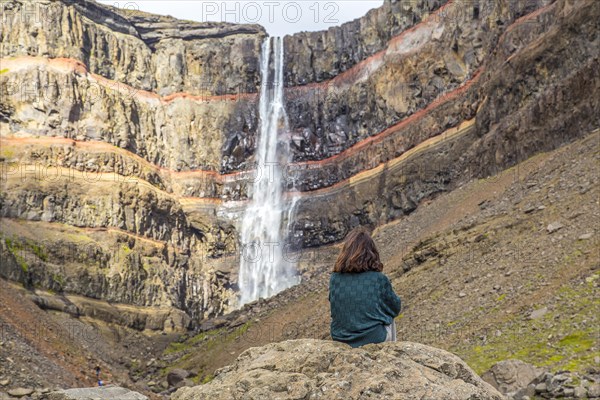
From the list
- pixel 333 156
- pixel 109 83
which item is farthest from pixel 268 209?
pixel 109 83

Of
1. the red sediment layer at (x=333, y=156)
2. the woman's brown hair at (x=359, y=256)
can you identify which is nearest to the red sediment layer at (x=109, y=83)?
Answer: the red sediment layer at (x=333, y=156)

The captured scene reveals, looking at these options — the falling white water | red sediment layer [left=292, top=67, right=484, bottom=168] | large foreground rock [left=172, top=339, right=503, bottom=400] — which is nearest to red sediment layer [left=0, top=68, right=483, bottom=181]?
red sediment layer [left=292, top=67, right=484, bottom=168]

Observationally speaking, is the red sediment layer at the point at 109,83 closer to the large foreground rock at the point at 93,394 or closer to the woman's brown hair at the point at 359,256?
the large foreground rock at the point at 93,394

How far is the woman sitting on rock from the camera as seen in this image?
6270 millimetres

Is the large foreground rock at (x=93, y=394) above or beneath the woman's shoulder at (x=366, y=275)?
beneath

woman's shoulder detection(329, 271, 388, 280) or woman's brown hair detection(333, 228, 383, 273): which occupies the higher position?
woman's brown hair detection(333, 228, 383, 273)

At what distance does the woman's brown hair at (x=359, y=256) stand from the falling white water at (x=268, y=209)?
50.6 metres

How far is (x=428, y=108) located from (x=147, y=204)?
2787 centimetres

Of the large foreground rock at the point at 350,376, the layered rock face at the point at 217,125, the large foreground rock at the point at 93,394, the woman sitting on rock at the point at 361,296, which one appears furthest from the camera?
the layered rock face at the point at 217,125

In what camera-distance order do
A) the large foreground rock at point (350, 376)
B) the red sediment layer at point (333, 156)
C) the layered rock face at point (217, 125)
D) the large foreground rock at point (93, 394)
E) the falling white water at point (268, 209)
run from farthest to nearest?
the falling white water at point (268, 209) → the red sediment layer at point (333, 156) → the layered rock face at point (217, 125) → the large foreground rock at point (93, 394) → the large foreground rock at point (350, 376)

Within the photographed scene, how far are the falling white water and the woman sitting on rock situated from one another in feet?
166

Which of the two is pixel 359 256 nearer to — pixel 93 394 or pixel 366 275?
pixel 366 275

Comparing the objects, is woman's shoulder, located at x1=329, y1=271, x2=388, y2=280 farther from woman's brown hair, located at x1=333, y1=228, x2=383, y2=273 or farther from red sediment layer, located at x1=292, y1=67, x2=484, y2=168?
red sediment layer, located at x1=292, y1=67, x2=484, y2=168

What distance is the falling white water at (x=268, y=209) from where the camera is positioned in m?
58.2
